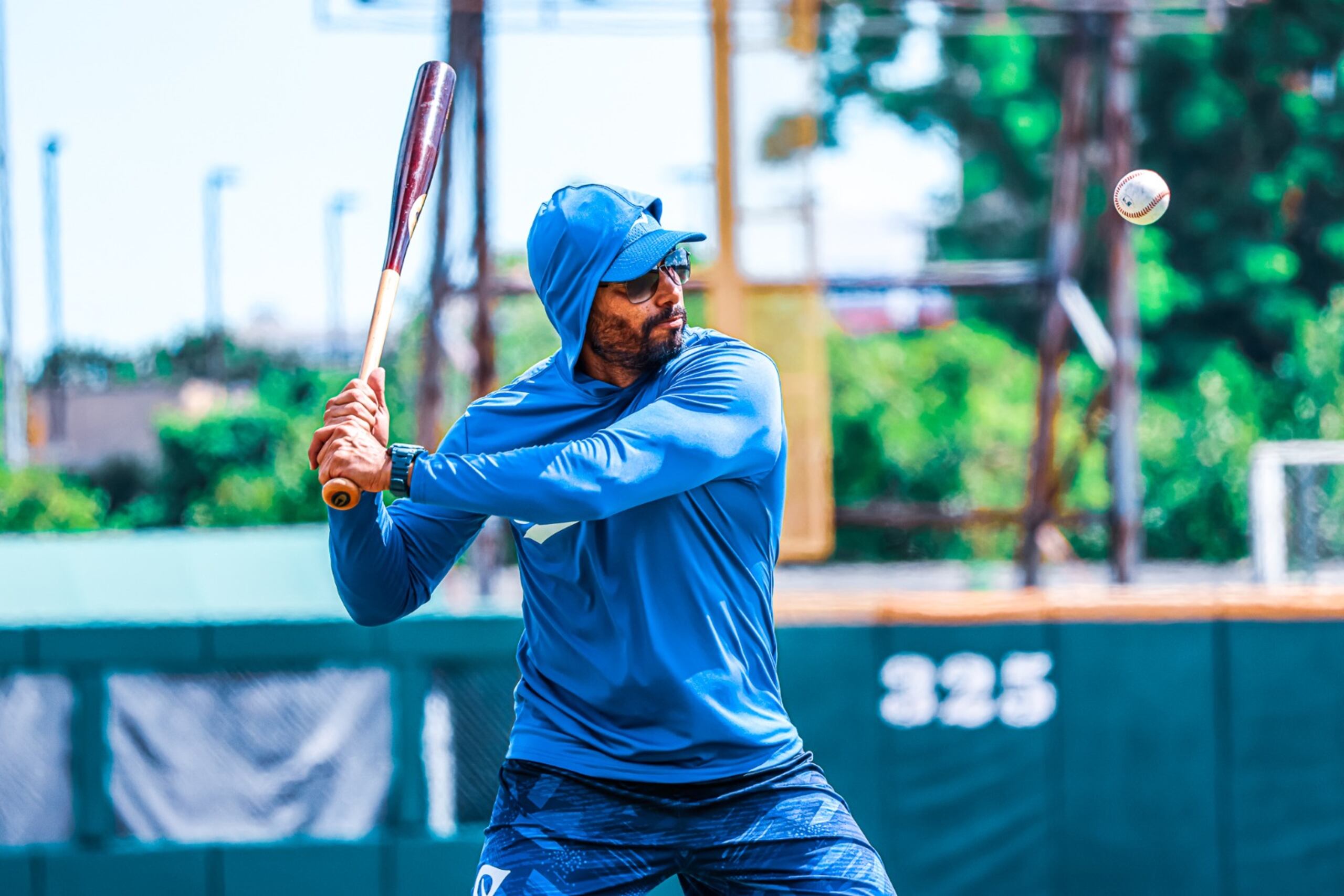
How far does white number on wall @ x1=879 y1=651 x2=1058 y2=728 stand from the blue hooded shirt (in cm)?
328

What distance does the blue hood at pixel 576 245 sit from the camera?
2621 mm

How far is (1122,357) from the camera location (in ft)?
25.5

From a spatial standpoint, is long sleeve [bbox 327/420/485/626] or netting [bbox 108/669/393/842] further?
netting [bbox 108/669/393/842]

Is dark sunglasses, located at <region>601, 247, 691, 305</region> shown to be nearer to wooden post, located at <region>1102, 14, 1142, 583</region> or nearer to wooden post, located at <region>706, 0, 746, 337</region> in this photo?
wooden post, located at <region>1102, 14, 1142, 583</region>

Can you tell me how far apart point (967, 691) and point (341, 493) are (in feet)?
13.2

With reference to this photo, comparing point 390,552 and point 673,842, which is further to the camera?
point 390,552

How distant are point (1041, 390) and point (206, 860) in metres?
5.51

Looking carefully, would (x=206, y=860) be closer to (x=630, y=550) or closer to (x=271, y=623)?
(x=271, y=623)

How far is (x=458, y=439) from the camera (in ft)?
9.20

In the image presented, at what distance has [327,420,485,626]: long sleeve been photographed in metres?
2.71

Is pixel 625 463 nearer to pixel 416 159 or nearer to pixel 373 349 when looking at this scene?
pixel 373 349

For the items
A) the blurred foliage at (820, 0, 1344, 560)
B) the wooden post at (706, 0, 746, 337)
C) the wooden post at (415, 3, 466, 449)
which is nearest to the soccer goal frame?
the wooden post at (706, 0, 746, 337)

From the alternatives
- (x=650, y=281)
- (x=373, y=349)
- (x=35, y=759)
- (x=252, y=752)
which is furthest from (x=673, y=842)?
(x=35, y=759)

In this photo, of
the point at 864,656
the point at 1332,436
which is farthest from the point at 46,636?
the point at 1332,436
